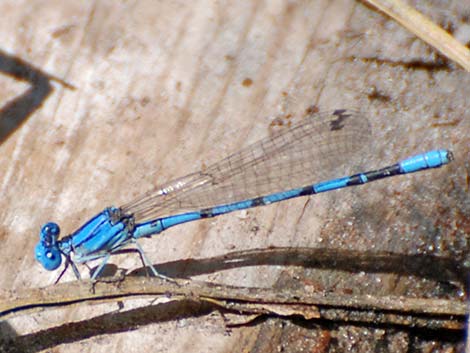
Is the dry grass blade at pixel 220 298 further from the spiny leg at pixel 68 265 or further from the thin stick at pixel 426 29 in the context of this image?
the thin stick at pixel 426 29

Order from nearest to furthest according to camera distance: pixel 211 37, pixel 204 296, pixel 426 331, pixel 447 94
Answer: pixel 204 296
pixel 426 331
pixel 447 94
pixel 211 37

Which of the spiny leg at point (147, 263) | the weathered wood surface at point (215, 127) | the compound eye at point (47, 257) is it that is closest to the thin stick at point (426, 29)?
the weathered wood surface at point (215, 127)

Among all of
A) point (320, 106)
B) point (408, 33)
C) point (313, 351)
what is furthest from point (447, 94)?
point (313, 351)

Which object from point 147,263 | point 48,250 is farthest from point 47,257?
point 147,263

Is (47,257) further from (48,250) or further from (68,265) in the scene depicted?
(68,265)

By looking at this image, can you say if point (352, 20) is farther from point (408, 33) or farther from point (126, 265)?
point (126, 265)

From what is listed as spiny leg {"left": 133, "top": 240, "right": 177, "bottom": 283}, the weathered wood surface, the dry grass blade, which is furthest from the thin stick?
spiny leg {"left": 133, "top": 240, "right": 177, "bottom": 283}

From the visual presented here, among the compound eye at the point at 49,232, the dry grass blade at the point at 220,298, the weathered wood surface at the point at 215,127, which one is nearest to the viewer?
the dry grass blade at the point at 220,298

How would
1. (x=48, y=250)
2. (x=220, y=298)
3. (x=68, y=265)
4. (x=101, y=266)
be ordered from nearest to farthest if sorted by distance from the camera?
(x=220, y=298)
(x=48, y=250)
(x=101, y=266)
(x=68, y=265)

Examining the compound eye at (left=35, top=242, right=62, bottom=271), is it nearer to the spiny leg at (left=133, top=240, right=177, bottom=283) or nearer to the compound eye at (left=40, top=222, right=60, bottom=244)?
the compound eye at (left=40, top=222, right=60, bottom=244)
